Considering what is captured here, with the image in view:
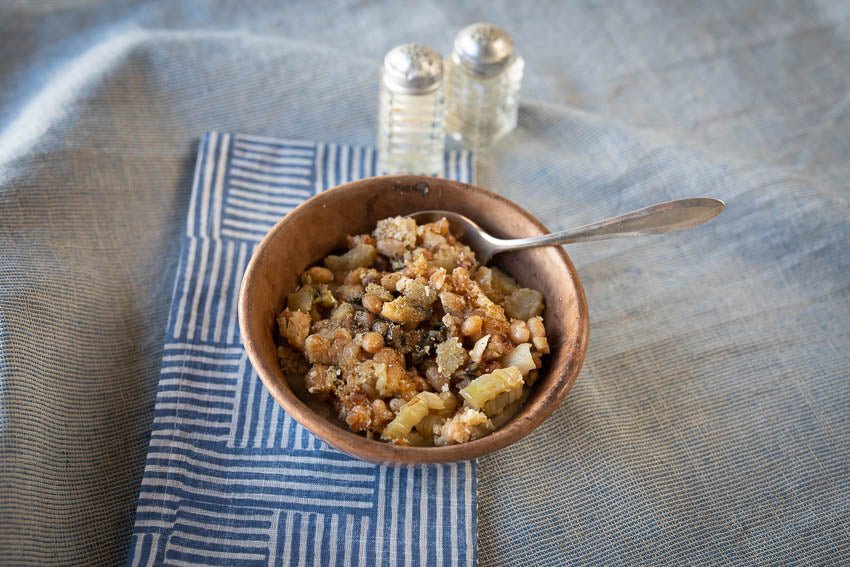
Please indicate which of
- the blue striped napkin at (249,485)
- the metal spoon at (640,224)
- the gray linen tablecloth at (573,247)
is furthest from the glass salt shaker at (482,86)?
the blue striped napkin at (249,485)

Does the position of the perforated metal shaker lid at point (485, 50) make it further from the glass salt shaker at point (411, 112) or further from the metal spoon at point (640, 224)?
the metal spoon at point (640, 224)

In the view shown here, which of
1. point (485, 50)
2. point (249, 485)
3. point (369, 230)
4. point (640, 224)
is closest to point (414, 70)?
point (485, 50)

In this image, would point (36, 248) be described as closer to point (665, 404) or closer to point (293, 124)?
point (293, 124)

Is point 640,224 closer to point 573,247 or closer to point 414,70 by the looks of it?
point 573,247

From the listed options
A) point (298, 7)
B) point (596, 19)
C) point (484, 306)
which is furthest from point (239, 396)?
point (596, 19)

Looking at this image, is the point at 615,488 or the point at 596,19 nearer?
the point at 615,488

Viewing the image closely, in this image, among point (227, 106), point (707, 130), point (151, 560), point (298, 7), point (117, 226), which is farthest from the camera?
point (298, 7)
